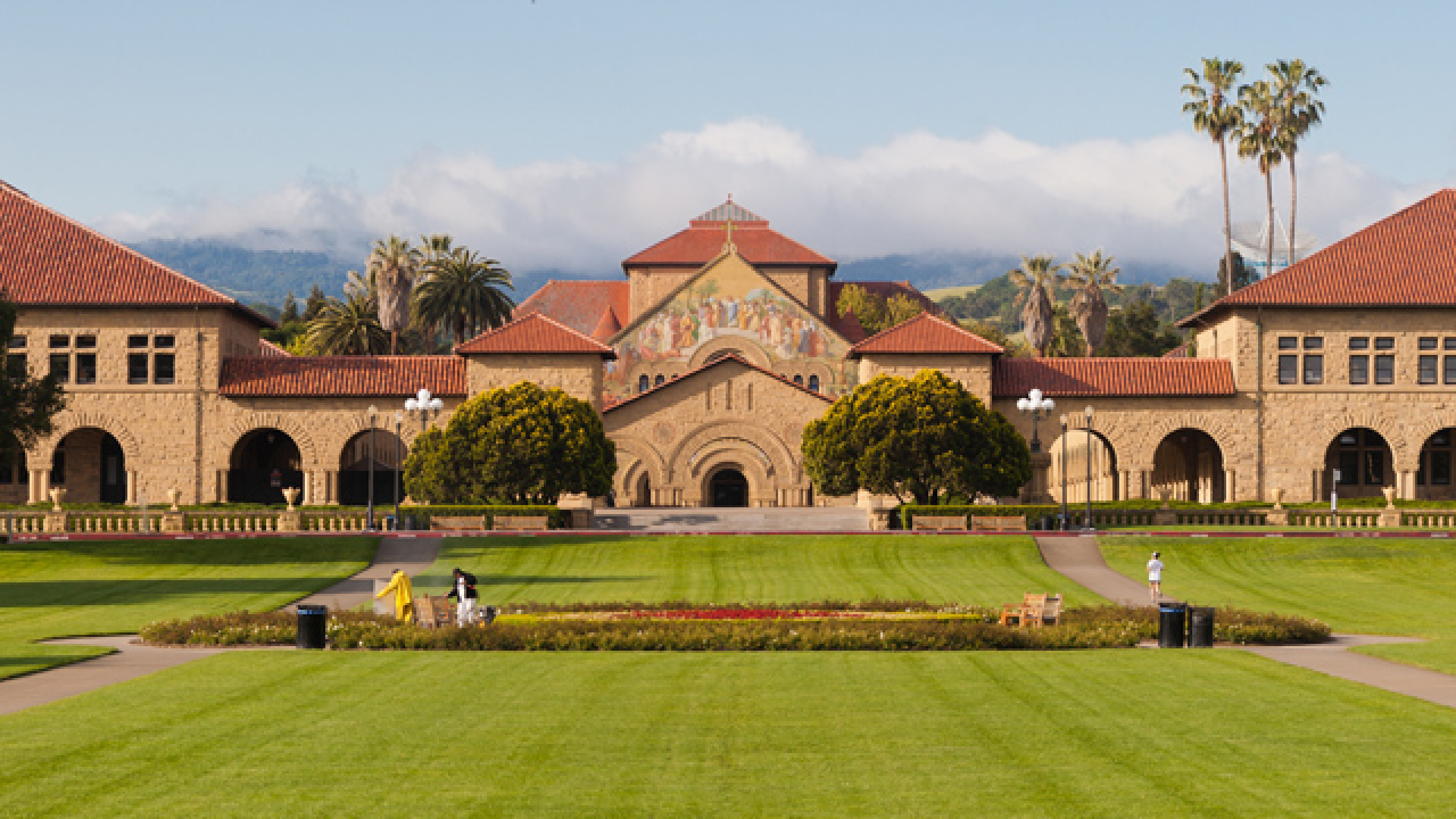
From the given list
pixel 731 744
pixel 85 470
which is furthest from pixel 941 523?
pixel 731 744

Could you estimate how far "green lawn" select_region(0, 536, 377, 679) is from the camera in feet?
95.7

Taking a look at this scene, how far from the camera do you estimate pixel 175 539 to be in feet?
162

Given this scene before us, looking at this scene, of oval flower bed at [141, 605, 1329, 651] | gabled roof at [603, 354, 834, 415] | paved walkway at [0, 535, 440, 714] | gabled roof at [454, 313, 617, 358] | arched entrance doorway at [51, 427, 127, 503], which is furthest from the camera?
gabled roof at [603, 354, 834, 415]

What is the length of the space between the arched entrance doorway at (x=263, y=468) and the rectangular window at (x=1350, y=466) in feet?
156

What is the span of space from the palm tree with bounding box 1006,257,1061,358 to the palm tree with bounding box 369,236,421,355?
38.9 m

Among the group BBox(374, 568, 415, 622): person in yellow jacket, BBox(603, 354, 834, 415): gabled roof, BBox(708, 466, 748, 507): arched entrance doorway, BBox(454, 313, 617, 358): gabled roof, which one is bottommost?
BBox(374, 568, 415, 622): person in yellow jacket

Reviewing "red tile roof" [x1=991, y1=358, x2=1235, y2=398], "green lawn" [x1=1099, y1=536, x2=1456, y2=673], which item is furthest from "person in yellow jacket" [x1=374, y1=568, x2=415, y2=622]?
"red tile roof" [x1=991, y1=358, x2=1235, y2=398]

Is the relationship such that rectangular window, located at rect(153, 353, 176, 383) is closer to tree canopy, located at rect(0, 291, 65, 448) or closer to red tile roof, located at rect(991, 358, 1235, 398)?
tree canopy, located at rect(0, 291, 65, 448)

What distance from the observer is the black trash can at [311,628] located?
25281 millimetres

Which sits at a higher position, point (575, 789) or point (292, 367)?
point (292, 367)

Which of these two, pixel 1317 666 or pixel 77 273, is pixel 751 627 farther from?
pixel 77 273

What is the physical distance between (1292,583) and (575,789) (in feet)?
109

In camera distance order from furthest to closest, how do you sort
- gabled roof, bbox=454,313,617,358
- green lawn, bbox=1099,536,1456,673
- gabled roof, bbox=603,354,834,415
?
1. gabled roof, bbox=603,354,834,415
2. gabled roof, bbox=454,313,617,358
3. green lawn, bbox=1099,536,1456,673

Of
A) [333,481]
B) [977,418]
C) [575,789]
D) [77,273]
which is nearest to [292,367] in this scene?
[333,481]
